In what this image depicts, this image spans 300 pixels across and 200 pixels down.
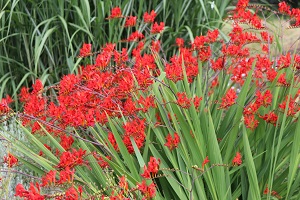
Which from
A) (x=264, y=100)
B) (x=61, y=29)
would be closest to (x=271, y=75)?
(x=264, y=100)

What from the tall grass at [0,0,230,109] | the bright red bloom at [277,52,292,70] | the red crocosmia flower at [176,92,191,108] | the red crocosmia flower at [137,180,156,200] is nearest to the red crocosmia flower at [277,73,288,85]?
the bright red bloom at [277,52,292,70]

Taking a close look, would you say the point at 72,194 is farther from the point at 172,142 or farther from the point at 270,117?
the point at 270,117

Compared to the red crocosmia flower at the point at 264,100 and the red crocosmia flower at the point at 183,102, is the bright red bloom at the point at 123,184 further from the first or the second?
the red crocosmia flower at the point at 264,100

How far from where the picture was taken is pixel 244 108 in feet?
7.64

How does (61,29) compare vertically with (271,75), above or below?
below

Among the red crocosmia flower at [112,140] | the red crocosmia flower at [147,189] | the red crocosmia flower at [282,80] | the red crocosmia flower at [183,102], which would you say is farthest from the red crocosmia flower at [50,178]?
the red crocosmia flower at [282,80]

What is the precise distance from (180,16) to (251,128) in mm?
2345

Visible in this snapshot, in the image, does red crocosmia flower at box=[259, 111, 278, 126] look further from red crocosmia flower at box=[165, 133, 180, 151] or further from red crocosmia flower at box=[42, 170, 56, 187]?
red crocosmia flower at box=[42, 170, 56, 187]

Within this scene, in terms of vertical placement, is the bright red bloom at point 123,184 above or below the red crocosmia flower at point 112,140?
above

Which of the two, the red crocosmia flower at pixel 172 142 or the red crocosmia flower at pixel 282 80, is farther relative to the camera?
the red crocosmia flower at pixel 282 80

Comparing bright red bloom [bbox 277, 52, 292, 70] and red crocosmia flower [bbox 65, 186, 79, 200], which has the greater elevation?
bright red bloom [bbox 277, 52, 292, 70]

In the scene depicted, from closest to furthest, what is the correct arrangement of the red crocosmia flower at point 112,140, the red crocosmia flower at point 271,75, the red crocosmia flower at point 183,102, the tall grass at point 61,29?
1. the red crocosmia flower at point 183,102
2. the red crocosmia flower at point 112,140
3. the red crocosmia flower at point 271,75
4. the tall grass at point 61,29

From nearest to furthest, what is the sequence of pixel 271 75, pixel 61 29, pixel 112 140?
1. pixel 112 140
2. pixel 271 75
3. pixel 61 29

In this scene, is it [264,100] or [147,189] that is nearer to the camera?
[147,189]
